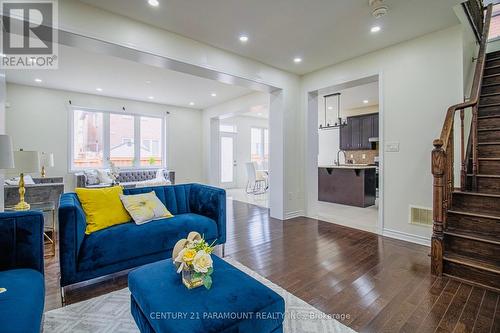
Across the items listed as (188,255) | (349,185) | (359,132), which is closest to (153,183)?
(349,185)

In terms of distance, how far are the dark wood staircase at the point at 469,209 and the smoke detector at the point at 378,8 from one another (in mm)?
1322

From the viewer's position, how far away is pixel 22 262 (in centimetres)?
171

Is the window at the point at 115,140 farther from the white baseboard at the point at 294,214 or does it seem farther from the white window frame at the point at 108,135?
the white baseboard at the point at 294,214

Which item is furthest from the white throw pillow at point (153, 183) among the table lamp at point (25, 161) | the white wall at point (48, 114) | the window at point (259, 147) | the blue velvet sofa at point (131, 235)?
the window at point (259, 147)

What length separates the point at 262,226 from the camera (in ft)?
14.1

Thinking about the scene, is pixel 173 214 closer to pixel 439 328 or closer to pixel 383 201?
pixel 439 328

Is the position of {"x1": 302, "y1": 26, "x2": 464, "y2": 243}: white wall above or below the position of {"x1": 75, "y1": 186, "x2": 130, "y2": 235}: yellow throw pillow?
above

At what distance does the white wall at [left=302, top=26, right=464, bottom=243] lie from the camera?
127 inches

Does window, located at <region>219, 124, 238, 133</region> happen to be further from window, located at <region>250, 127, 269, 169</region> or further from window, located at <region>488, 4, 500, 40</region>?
window, located at <region>488, 4, 500, 40</region>

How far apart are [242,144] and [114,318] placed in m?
8.53

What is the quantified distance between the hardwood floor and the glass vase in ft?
3.71

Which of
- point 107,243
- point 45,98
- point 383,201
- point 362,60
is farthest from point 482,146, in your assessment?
point 45,98

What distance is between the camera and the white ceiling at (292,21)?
2751 mm

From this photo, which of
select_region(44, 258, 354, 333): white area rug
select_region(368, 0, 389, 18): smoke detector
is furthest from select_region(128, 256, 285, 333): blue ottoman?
select_region(368, 0, 389, 18): smoke detector
